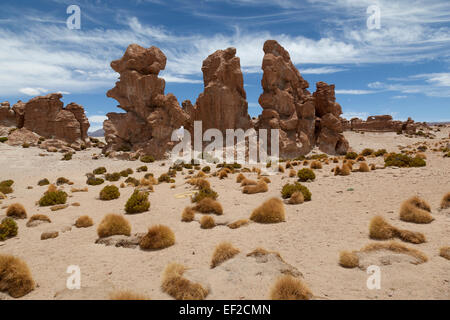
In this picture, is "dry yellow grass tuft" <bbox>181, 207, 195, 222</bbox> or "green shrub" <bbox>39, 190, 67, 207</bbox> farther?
"green shrub" <bbox>39, 190, 67, 207</bbox>

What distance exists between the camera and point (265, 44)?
39.2 meters

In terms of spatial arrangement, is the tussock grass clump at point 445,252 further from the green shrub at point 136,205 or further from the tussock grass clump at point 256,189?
the green shrub at point 136,205

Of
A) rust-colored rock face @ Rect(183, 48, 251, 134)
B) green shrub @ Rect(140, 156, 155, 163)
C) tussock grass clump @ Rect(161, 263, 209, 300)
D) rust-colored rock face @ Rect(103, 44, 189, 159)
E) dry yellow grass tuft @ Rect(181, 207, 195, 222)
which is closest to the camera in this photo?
tussock grass clump @ Rect(161, 263, 209, 300)

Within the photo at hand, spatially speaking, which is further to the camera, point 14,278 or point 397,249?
point 397,249

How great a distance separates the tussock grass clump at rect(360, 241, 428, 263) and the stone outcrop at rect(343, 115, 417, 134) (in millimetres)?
62752

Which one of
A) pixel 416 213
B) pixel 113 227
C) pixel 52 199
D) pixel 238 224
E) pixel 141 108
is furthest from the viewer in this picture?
pixel 141 108

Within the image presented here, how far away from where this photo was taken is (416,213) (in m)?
7.47

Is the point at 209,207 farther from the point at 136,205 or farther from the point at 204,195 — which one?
the point at 136,205

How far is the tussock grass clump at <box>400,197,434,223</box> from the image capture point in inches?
290

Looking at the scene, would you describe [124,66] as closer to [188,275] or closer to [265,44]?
[265,44]

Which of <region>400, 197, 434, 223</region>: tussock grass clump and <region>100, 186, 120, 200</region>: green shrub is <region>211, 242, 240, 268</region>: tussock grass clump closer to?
<region>400, 197, 434, 223</region>: tussock grass clump

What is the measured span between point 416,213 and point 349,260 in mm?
3907

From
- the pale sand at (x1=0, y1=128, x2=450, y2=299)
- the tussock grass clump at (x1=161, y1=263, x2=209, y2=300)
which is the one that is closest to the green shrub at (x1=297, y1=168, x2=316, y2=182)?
the pale sand at (x1=0, y1=128, x2=450, y2=299)

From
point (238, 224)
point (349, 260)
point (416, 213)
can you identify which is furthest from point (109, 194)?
point (416, 213)
